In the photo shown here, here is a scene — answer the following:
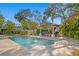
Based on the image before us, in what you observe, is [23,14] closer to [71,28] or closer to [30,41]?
[30,41]

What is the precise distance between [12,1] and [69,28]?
3.27ft

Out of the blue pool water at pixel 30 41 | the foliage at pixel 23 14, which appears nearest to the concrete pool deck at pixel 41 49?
the blue pool water at pixel 30 41

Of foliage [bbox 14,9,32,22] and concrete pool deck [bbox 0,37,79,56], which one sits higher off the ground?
foliage [bbox 14,9,32,22]

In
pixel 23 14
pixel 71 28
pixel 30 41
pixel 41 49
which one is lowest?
pixel 41 49

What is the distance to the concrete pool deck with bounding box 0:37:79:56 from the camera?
5.30m

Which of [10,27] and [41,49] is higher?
[10,27]

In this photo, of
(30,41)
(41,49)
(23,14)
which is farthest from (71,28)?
(23,14)

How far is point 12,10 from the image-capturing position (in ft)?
17.3

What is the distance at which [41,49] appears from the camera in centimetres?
533

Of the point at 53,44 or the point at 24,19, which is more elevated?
the point at 24,19

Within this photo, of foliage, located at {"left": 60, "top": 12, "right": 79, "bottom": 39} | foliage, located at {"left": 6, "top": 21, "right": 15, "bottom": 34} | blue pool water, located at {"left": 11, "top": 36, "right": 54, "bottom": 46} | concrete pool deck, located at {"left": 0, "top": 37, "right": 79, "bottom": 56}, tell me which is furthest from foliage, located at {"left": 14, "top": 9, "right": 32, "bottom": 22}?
foliage, located at {"left": 60, "top": 12, "right": 79, "bottom": 39}

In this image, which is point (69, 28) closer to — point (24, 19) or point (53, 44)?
point (53, 44)

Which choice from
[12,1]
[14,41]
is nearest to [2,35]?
[14,41]

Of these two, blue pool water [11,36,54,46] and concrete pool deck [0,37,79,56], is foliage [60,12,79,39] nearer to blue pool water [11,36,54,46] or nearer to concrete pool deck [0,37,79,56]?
concrete pool deck [0,37,79,56]
